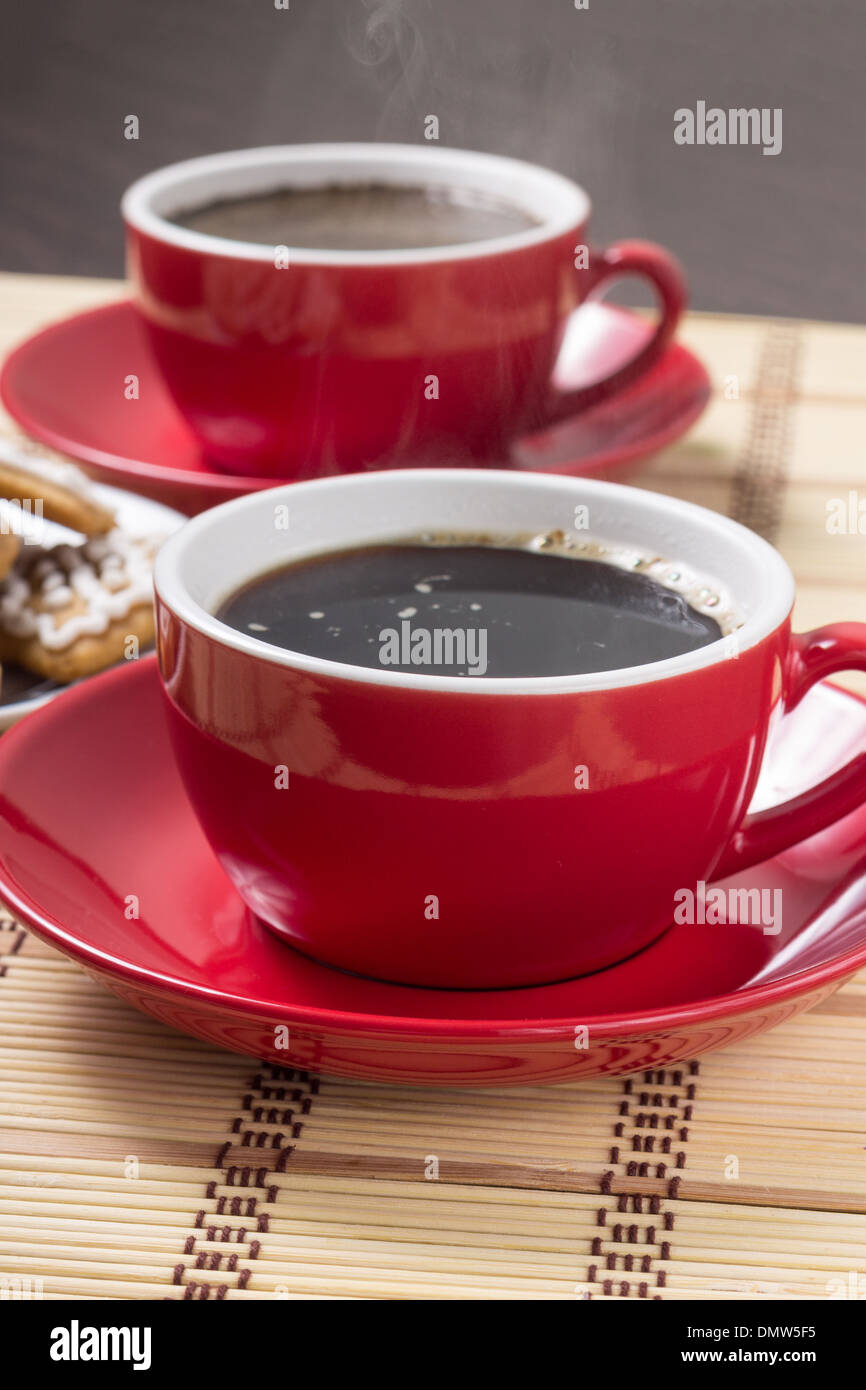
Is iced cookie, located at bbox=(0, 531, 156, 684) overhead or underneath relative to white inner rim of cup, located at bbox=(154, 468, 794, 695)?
underneath

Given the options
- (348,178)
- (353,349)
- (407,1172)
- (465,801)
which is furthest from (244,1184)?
(348,178)

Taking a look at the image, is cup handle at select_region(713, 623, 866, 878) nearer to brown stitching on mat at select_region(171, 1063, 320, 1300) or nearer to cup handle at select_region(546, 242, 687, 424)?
brown stitching on mat at select_region(171, 1063, 320, 1300)

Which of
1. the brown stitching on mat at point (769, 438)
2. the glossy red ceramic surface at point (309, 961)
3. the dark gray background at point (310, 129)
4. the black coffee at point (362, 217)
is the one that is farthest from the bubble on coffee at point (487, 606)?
the dark gray background at point (310, 129)

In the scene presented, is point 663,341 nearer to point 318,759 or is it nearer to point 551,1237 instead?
point 318,759

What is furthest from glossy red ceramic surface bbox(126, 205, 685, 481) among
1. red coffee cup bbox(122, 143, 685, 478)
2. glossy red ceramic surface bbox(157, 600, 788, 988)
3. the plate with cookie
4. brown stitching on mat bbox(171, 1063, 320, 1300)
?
brown stitching on mat bbox(171, 1063, 320, 1300)

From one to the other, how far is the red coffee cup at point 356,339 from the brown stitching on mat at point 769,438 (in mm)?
150

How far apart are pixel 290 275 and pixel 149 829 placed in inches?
18.2

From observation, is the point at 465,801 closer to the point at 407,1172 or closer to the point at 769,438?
the point at 407,1172

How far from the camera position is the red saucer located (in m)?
1.13

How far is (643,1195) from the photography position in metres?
0.59

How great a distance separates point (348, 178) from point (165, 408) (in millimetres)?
241

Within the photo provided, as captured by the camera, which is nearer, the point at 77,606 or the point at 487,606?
the point at 487,606

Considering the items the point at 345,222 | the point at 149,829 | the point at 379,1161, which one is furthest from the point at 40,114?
the point at 379,1161

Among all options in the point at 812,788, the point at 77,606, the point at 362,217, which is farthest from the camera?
the point at 362,217
